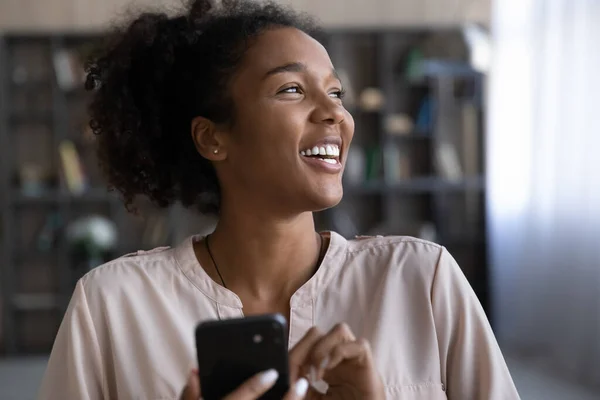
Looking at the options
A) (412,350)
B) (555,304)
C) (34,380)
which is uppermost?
(412,350)

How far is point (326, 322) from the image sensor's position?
1.28 m

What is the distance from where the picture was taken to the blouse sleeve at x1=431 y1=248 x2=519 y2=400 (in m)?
1.19

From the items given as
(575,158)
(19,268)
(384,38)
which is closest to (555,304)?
(575,158)

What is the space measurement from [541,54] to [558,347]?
1842 mm

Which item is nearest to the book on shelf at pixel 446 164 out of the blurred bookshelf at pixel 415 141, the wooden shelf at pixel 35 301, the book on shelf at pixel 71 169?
the blurred bookshelf at pixel 415 141

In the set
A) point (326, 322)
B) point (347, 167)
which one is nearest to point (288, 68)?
point (326, 322)

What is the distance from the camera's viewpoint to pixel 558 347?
441cm

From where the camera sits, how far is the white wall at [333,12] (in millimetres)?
5609

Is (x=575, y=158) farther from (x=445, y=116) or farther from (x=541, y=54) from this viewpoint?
(x=445, y=116)

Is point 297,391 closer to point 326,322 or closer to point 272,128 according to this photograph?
point 326,322

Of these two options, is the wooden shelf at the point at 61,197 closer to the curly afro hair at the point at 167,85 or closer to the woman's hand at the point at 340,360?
the curly afro hair at the point at 167,85

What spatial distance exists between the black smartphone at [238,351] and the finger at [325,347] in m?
0.05

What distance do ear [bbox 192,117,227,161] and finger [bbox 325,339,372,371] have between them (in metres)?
0.61

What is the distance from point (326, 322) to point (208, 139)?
0.46 meters
